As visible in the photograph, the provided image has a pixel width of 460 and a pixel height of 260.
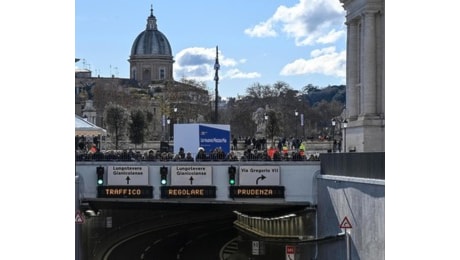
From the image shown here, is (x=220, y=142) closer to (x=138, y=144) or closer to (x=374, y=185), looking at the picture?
(x=374, y=185)

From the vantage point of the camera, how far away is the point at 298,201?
31.9 m

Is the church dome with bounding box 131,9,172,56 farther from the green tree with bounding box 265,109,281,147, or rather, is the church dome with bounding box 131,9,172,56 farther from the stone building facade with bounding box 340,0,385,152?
the stone building facade with bounding box 340,0,385,152

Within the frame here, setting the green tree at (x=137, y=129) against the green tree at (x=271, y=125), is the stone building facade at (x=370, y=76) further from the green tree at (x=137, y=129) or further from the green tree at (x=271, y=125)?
the green tree at (x=137, y=129)

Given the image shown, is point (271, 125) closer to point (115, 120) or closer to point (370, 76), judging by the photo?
point (115, 120)

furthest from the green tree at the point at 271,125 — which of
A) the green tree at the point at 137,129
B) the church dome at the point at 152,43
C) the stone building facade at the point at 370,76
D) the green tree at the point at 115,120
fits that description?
the church dome at the point at 152,43

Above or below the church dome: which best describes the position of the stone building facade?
below

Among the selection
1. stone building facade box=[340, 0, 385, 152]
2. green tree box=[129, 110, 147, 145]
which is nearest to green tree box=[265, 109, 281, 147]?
green tree box=[129, 110, 147, 145]

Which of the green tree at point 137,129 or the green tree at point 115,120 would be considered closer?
the green tree at point 137,129

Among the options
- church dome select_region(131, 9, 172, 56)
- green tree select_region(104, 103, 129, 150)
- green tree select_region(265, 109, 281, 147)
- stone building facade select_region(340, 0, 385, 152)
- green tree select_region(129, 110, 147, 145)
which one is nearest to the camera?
stone building facade select_region(340, 0, 385, 152)

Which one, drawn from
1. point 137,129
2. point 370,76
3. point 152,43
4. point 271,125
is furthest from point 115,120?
point 152,43

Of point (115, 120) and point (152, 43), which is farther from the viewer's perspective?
point (152, 43)

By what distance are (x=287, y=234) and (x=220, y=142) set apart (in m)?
7.59
